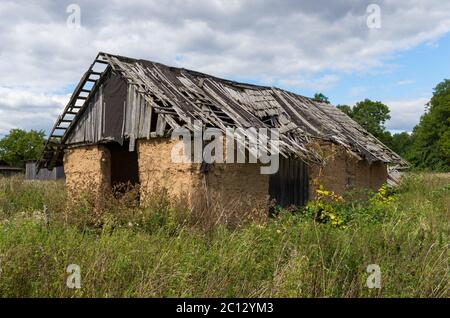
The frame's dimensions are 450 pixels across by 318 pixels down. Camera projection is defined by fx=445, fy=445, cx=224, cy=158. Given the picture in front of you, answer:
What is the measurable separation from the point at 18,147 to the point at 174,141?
48.0 meters

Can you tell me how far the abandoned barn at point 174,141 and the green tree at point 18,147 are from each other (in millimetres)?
41994

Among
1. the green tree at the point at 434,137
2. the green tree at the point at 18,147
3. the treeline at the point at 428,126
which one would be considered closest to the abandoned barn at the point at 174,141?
the treeline at the point at 428,126

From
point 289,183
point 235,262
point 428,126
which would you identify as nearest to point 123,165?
point 289,183

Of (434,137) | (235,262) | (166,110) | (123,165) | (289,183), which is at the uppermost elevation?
(434,137)

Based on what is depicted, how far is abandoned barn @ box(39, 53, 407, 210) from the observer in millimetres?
10297

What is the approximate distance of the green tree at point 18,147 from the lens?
52.1m

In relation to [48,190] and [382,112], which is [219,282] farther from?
→ [382,112]

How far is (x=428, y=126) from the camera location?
45.0 meters

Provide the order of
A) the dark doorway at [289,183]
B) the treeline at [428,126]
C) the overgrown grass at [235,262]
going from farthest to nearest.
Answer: the treeline at [428,126] → the dark doorway at [289,183] → the overgrown grass at [235,262]

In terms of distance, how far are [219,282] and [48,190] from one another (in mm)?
12204

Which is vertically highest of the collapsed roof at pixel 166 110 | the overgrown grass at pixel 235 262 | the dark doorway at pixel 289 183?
the collapsed roof at pixel 166 110

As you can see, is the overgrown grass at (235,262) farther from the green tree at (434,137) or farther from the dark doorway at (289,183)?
the green tree at (434,137)

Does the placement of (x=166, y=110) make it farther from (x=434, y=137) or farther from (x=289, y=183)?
(x=434, y=137)

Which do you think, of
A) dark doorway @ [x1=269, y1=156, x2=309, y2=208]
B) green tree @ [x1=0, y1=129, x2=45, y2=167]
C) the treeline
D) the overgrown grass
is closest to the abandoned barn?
dark doorway @ [x1=269, y1=156, x2=309, y2=208]
